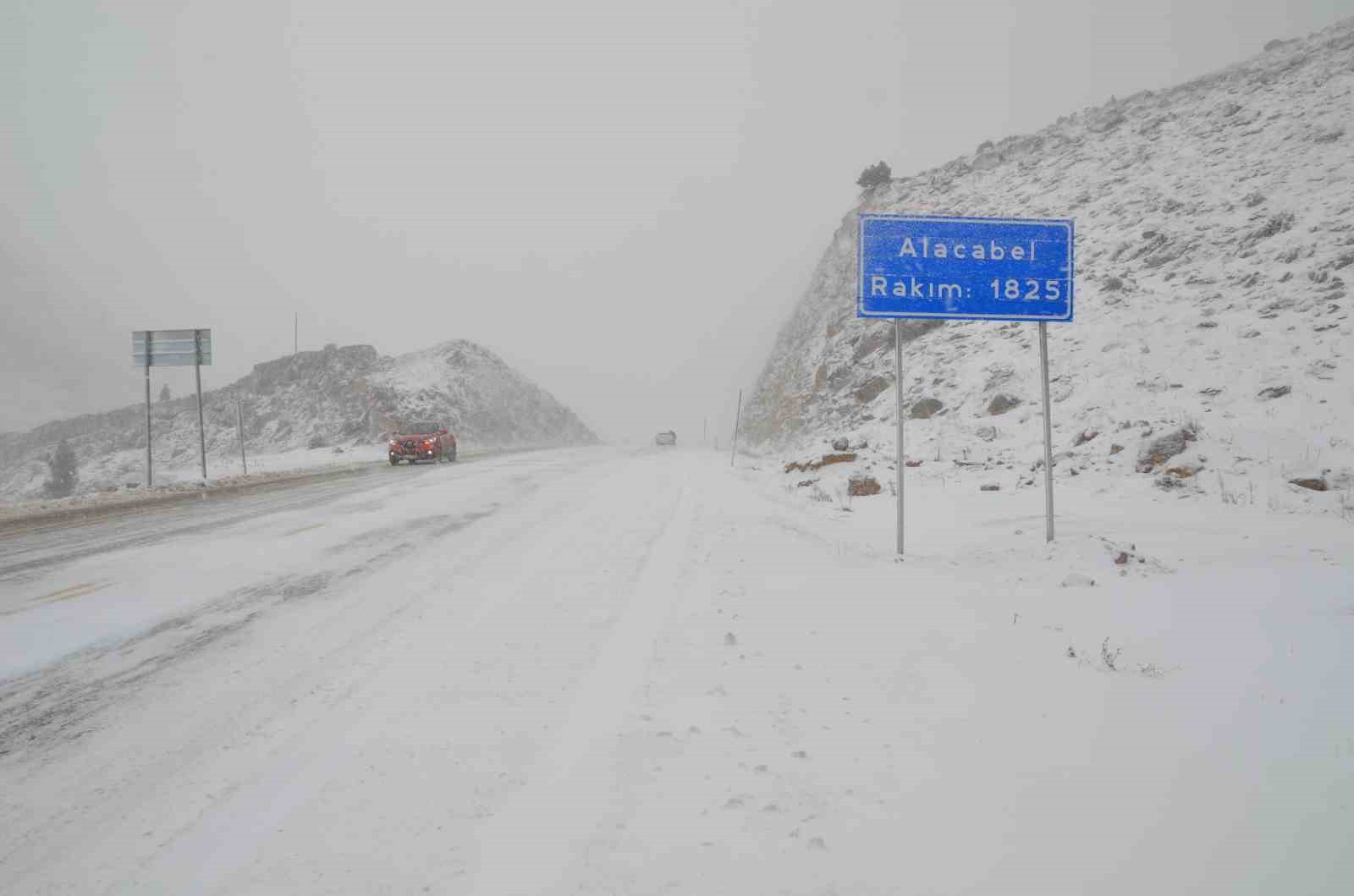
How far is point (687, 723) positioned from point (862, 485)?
8575mm

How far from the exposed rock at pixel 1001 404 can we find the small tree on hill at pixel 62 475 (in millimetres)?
52282

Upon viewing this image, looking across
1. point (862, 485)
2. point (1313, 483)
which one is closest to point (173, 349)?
point (862, 485)

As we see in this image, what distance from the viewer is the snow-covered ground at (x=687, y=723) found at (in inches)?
83.5

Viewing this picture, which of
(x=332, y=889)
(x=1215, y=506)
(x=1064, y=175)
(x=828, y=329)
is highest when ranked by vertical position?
(x=1064, y=175)

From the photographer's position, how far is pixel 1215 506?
732 cm

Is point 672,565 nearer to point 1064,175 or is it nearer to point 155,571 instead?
point 155,571

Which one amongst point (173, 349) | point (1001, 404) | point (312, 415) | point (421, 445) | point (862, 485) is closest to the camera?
point (862, 485)

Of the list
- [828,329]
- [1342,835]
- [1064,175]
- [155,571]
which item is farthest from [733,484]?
[1064,175]

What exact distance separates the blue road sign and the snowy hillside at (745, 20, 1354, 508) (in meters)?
3.83

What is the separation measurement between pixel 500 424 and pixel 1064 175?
4186 centimetres

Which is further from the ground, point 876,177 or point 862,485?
point 876,177

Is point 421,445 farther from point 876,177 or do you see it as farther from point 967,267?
point 876,177

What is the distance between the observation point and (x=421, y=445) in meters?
21.5

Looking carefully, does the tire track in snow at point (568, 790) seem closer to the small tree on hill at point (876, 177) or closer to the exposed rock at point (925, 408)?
the exposed rock at point (925, 408)
